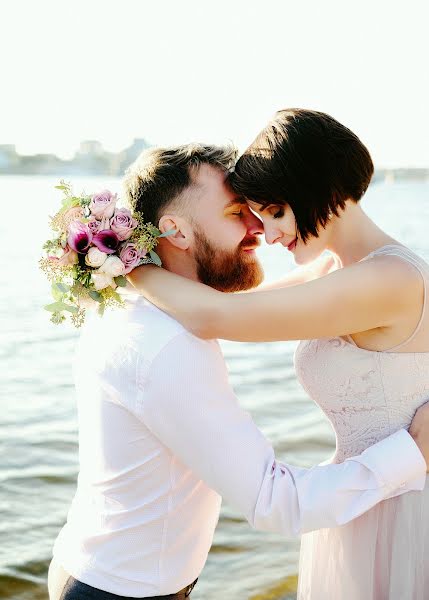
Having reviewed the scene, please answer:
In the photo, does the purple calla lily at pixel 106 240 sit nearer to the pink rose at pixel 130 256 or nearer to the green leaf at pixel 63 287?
the pink rose at pixel 130 256

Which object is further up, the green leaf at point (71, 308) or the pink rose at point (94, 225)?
the pink rose at point (94, 225)

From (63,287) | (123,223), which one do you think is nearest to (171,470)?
(63,287)

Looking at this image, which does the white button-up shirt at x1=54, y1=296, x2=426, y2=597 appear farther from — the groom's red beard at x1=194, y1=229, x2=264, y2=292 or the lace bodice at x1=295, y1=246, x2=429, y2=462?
the groom's red beard at x1=194, y1=229, x2=264, y2=292

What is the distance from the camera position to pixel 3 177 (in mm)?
94000

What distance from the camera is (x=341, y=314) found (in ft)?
8.54

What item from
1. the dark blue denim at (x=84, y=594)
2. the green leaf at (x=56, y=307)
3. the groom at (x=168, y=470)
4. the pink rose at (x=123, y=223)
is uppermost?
the pink rose at (x=123, y=223)

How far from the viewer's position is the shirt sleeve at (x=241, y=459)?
242 cm

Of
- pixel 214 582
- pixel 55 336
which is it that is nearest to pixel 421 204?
pixel 55 336

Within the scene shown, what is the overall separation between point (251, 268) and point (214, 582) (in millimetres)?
2753

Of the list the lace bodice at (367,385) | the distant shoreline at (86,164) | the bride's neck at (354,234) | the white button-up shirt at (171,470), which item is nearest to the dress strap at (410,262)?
the lace bodice at (367,385)

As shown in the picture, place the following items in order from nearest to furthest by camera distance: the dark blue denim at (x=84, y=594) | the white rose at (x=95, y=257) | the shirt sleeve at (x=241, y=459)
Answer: the shirt sleeve at (x=241, y=459) < the dark blue denim at (x=84, y=594) < the white rose at (x=95, y=257)

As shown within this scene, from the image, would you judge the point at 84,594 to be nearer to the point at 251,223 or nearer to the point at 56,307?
the point at 56,307

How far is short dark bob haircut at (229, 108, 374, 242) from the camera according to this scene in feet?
8.98

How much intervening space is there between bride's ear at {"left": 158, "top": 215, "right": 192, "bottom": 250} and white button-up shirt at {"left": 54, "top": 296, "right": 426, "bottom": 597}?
293 mm
